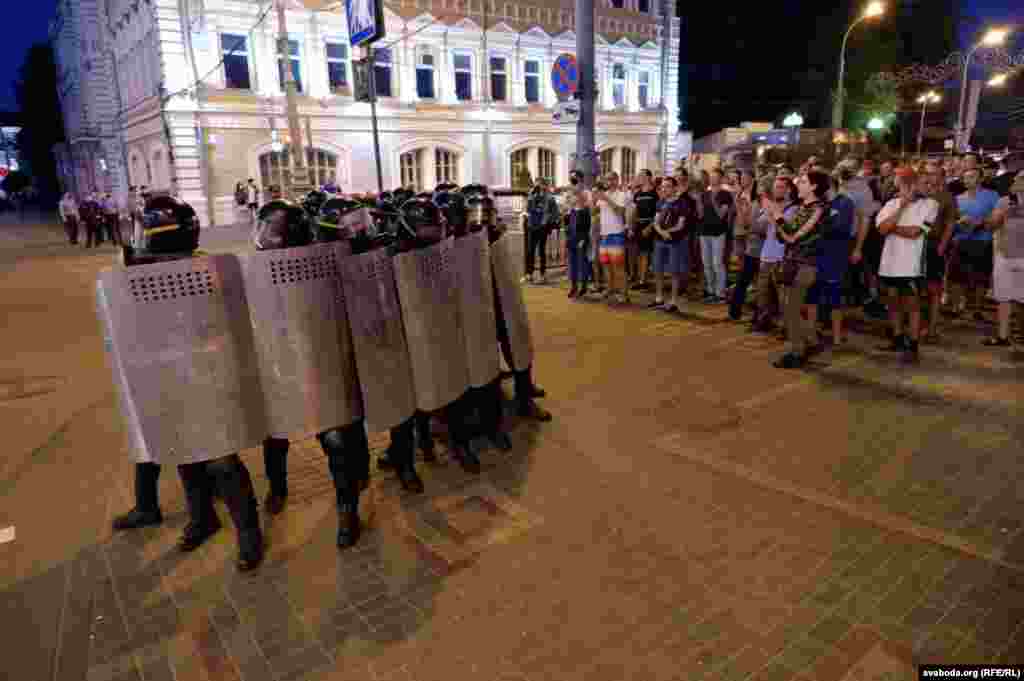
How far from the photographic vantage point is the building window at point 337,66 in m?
27.5

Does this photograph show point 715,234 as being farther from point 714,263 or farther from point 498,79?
point 498,79

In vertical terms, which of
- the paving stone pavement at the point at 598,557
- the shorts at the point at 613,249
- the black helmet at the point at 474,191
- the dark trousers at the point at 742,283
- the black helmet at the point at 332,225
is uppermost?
the black helmet at the point at 474,191

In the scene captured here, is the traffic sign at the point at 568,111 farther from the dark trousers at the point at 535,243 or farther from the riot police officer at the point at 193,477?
the riot police officer at the point at 193,477

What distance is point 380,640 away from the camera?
3072 millimetres

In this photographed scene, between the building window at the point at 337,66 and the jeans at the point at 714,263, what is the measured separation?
883 inches

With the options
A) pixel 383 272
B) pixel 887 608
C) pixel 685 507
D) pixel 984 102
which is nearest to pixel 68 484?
pixel 383 272

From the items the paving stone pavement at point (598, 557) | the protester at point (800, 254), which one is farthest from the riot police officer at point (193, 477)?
the protester at point (800, 254)

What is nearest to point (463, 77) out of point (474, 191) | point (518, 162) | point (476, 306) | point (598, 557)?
point (518, 162)

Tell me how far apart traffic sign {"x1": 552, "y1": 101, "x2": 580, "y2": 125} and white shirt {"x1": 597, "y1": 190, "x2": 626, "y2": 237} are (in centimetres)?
202

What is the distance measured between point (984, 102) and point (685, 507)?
65.4 meters

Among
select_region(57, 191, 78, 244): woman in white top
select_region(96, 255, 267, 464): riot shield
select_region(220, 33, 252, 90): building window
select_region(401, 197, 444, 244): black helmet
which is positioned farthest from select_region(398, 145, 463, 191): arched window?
select_region(96, 255, 267, 464): riot shield

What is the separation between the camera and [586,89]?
1149 cm

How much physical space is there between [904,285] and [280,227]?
6380mm

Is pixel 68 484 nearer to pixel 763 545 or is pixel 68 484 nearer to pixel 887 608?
pixel 763 545
